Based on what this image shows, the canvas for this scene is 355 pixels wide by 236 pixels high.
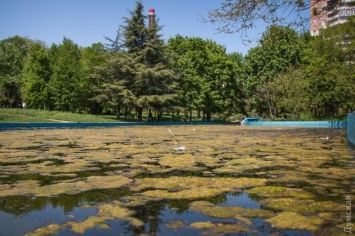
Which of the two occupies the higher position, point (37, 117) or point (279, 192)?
point (37, 117)

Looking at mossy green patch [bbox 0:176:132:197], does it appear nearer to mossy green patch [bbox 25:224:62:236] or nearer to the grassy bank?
mossy green patch [bbox 25:224:62:236]

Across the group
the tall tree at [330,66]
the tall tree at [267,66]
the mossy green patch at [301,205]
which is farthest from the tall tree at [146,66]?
the mossy green patch at [301,205]

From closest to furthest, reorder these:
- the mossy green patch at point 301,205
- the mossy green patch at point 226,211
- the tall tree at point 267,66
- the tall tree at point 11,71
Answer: the mossy green patch at point 226,211, the mossy green patch at point 301,205, the tall tree at point 267,66, the tall tree at point 11,71

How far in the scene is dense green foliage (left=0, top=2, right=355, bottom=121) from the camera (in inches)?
1209

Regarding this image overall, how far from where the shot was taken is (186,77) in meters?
36.0

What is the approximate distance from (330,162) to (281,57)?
34465 mm

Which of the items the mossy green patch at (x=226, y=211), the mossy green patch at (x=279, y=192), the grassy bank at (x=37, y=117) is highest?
the grassy bank at (x=37, y=117)

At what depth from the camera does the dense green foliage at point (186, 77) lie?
30.7 meters

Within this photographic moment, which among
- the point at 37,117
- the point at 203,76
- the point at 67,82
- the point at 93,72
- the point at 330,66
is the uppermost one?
the point at 330,66

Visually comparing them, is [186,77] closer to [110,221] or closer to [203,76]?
[203,76]

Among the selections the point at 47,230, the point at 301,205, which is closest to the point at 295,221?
the point at 301,205

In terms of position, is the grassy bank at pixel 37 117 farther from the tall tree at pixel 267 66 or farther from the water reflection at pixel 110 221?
the water reflection at pixel 110 221

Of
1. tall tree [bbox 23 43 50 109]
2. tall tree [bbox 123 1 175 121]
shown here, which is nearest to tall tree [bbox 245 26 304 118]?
tall tree [bbox 123 1 175 121]

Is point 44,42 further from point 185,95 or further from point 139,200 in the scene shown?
point 139,200
